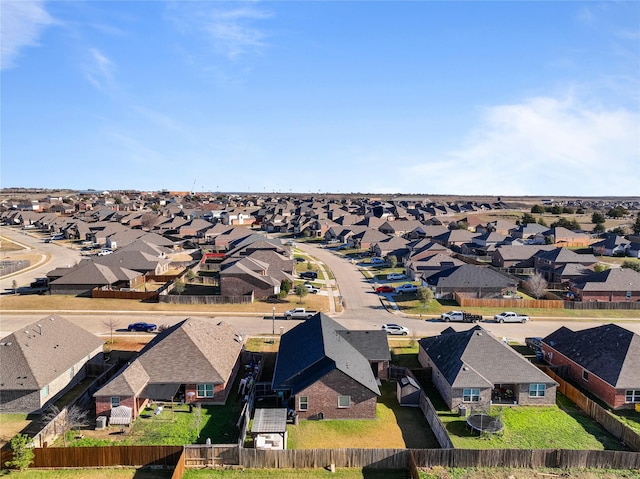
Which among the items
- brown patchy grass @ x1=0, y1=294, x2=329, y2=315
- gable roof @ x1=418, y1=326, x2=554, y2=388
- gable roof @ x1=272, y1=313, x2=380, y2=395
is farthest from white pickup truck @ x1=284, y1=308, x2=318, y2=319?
gable roof @ x1=418, y1=326, x2=554, y2=388

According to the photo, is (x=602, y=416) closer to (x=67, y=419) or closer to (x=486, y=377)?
(x=486, y=377)

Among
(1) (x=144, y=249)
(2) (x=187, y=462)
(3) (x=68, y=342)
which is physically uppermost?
(1) (x=144, y=249)

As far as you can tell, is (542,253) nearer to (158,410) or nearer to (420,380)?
(420,380)

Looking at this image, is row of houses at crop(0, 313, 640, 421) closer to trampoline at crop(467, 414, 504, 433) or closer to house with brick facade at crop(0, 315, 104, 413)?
house with brick facade at crop(0, 315, 104, 413)

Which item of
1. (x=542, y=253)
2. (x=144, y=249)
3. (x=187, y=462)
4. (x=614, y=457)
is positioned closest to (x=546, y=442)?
(x=614, y=457)

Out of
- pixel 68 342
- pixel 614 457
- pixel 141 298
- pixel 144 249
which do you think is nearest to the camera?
pixel 614 457
